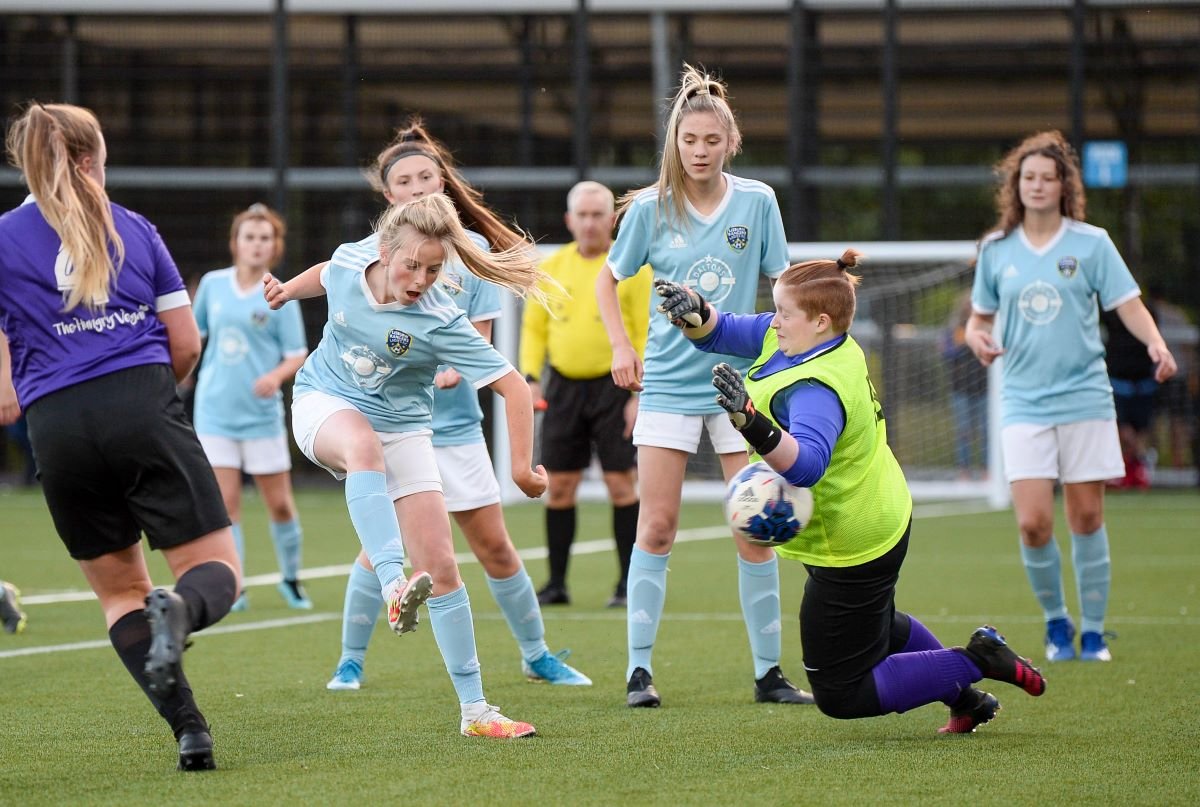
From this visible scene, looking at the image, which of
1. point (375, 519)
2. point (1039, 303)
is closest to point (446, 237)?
point (375, 519)

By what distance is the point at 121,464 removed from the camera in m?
3.92

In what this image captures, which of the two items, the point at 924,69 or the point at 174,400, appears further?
the point at 924,69

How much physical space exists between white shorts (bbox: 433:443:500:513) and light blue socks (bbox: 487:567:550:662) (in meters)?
0.29

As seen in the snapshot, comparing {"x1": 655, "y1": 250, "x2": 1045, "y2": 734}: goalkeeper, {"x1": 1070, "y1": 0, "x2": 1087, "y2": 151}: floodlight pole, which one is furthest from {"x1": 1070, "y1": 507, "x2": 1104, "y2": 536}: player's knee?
{"x1": 1070, "y1": 0, "x2": 1087, "y2": 151}: floodlight pole

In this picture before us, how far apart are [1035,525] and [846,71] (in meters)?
10.9

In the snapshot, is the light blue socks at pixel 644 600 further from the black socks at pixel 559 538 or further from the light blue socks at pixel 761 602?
the black socks at pixel 559 538

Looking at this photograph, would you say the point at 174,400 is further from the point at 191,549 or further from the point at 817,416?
the point at 817,416

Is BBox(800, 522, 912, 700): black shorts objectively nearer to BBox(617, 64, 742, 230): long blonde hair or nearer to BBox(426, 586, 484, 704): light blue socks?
BBox(426, 586, 484, 704): light blue socks

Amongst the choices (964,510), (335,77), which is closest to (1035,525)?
(964,510)

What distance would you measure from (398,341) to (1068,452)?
118 inches

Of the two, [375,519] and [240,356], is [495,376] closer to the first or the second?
[375,519]

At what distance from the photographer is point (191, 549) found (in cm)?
404

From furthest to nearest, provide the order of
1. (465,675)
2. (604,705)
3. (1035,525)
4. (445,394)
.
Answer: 1. (1035,525)
2. (445,394)
3. (604,705)
4. (465,675)

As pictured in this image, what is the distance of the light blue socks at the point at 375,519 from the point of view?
448cm
